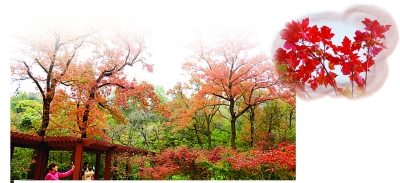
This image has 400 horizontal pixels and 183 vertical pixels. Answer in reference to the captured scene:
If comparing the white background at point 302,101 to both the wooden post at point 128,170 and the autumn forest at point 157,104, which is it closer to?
the autumn forest at point 157,104

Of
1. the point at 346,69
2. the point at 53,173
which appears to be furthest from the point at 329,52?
the point at 53,173

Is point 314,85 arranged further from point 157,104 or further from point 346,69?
point 157,104

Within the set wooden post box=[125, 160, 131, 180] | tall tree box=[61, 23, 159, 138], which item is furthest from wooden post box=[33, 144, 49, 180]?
wooden post box=[125, 160, 131, 180]

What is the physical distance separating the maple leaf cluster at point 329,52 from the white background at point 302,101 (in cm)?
21

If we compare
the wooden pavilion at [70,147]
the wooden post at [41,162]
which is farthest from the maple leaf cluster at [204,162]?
the wooden post at [41,162]

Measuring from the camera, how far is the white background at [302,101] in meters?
4.20

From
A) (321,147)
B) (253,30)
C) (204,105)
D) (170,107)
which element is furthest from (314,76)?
(170,107)

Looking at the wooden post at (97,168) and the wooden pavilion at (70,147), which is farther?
the wooden post at (97,168)

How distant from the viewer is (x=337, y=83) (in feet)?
14.4

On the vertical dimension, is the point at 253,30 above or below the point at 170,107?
above

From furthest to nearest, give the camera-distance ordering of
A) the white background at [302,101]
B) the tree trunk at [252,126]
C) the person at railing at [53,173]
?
the tree trunk at [252,126]
the person at railing at [53,173]
the white background at [302,101]

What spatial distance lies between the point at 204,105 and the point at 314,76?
1.64 m

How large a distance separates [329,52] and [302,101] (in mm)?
637

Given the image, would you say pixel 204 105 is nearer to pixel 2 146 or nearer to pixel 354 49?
pixel 354 49
